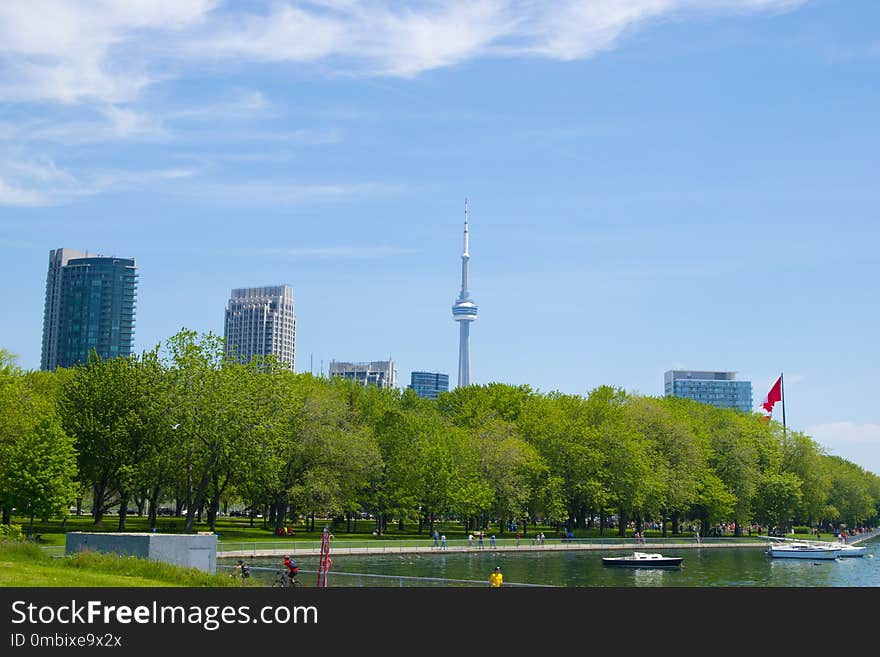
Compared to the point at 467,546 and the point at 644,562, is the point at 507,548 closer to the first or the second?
the point at 467,546

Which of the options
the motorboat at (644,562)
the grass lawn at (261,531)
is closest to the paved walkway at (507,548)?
the grass lawn at (261,531)

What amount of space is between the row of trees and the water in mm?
13367

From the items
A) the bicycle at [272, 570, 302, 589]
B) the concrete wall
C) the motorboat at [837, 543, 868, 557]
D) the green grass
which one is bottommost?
the motorboat at [837, 543, 868, 557]

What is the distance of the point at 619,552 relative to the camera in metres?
114

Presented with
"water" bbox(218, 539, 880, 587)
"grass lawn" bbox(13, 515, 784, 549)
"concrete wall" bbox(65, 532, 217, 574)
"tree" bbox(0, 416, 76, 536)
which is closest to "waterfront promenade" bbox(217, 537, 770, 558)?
"water" bbox(218, 539, 880, 587)

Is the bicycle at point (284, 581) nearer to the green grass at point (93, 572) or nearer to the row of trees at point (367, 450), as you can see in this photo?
the green grass at point (93, 572)

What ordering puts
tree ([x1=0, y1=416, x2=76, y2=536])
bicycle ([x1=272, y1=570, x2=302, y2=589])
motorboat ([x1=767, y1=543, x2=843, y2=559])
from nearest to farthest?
bicycle ([x1=272, y1=570, x2=302, y2=589]), tree ([x1=0, y1=416, x2=76, y2=536]), motorboat ([x1=767, y1=543, x2=843, y2=559])

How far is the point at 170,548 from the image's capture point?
1810 inches

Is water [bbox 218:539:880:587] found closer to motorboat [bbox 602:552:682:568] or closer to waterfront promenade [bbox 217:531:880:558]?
waterfront promenade [bbox 217:531:880:558]

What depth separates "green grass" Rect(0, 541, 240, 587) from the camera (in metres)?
37.9

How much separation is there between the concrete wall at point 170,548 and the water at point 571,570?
12898mm

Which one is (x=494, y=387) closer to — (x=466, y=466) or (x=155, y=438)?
(x=466, y=466)

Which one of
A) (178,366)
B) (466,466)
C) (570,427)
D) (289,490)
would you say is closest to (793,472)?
(570,427)
